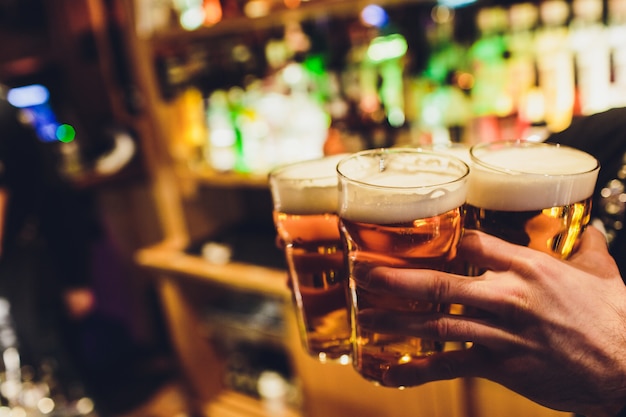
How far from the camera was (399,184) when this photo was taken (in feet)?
1.87

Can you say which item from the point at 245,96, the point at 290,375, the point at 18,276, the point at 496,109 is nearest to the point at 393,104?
the point at 496,109

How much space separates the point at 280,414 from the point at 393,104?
1534 mm

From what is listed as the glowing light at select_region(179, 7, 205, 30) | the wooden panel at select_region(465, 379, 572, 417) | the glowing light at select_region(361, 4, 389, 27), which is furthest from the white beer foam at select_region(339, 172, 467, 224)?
the glowing light at select_region(179, 7, 205, 30)

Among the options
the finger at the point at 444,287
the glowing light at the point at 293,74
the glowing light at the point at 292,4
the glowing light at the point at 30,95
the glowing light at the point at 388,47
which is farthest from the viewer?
the glowing light at the point at 30,95

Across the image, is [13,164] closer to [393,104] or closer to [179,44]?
[179,44]

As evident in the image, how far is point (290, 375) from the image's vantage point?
247 centimetres

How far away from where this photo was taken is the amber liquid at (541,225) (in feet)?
1.78

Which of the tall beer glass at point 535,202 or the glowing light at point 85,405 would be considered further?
the glowing light at point 85,405

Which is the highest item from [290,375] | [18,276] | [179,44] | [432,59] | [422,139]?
[179,44]

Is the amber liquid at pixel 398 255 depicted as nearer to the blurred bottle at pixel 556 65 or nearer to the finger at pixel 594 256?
the finger at pixel 594 256

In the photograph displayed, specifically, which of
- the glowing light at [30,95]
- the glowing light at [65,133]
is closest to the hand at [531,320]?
the glowing light at [65,133]

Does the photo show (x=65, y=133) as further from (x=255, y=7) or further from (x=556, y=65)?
(x=556, y=65)

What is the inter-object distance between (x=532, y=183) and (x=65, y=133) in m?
3.76

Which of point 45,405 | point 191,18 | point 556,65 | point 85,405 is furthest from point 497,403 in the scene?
point 45,405
